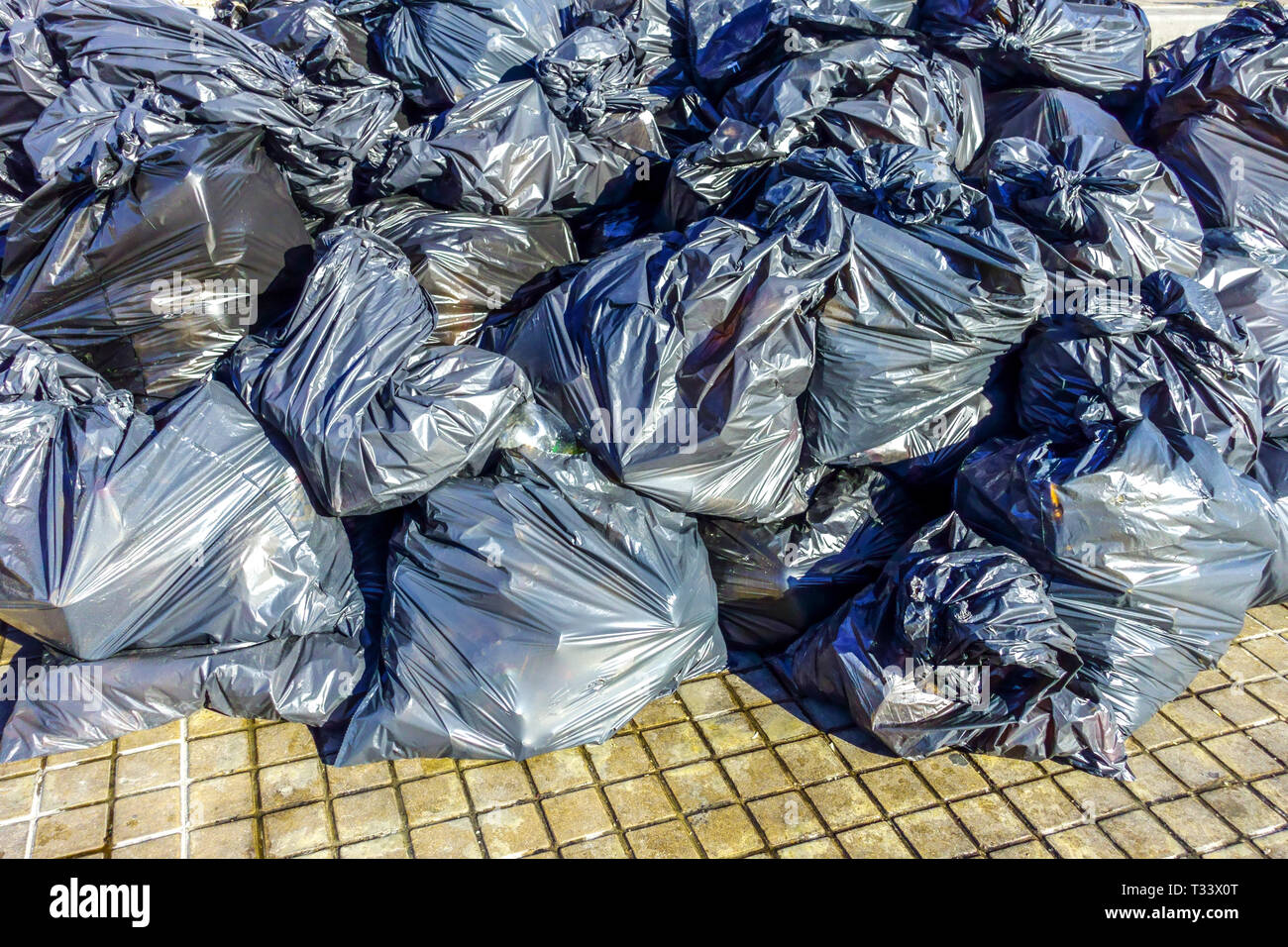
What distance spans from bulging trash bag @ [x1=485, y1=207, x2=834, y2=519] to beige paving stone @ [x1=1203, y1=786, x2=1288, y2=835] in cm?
132

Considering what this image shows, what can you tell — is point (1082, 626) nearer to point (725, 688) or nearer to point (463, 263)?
point (725, 688)

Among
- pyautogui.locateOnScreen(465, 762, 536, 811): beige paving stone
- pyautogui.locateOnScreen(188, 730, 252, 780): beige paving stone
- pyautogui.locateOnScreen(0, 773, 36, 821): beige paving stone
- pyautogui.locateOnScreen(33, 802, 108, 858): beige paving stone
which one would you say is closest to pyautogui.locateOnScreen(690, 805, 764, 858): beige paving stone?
pyautogui.locateOnScreen(465, 762, 536, 811): beige paving stone

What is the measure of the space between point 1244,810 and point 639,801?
1.43m

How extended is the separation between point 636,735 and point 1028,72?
282 centimetres

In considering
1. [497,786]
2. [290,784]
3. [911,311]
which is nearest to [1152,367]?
[911,311]

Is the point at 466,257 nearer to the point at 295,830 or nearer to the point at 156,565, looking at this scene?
the point at 156,565

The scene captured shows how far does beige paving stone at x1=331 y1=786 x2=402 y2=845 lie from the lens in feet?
7.07

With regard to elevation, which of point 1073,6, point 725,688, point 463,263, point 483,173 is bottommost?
point 725,688

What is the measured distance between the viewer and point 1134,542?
8.09 feet

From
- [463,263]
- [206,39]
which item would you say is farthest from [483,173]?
[206,39]

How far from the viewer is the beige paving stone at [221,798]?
2174 mm

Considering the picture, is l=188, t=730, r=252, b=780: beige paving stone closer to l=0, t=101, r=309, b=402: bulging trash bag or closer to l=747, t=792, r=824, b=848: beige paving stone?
l=0, t=101, r=309, b=402: bulging trash bag

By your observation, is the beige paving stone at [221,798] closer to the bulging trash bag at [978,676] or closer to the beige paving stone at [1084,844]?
the bulging trash bag at [978,676]

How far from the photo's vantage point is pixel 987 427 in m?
2.88
